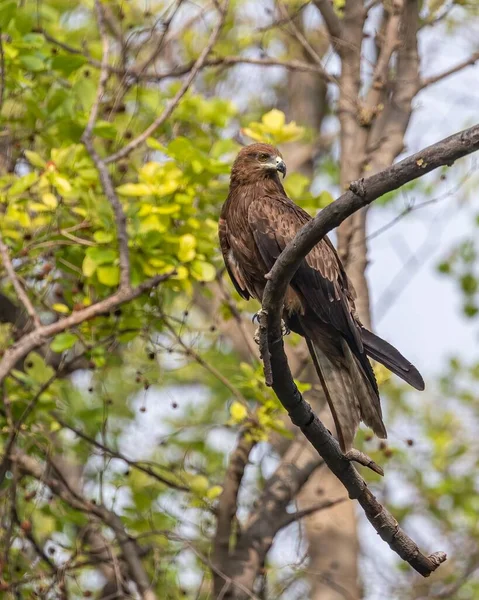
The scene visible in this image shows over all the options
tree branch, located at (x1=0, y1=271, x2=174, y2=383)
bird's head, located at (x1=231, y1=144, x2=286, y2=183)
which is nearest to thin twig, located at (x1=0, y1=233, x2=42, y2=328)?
tree branch, located at (x1=0, y1=271, x2=174, y2=383)

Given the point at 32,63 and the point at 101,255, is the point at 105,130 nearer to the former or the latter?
the point at 32,63

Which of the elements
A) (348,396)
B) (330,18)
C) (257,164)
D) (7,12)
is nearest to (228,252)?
(257,164)

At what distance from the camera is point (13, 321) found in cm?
678

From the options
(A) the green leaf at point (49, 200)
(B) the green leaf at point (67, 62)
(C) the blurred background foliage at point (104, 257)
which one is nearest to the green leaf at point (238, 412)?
(C) the blurred background foliage at point (104, 257)

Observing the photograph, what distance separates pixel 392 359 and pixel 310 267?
90cm

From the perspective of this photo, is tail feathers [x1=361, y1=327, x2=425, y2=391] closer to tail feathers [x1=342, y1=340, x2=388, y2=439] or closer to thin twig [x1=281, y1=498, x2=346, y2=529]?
tail feathers [x1=342, y1=340, x2=388, y2=439]

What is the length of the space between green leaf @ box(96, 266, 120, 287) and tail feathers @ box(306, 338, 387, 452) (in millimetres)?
1265

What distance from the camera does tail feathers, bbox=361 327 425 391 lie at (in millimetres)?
4293

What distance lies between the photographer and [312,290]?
16.6 feet

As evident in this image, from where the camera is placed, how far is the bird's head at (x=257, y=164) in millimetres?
5660

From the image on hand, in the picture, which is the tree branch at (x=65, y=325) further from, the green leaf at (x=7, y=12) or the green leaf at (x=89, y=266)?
the green leaf at (x=7, y=12)

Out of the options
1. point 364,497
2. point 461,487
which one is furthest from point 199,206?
point 461,487

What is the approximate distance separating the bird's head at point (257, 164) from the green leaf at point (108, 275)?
854 mm

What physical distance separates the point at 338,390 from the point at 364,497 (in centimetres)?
83
